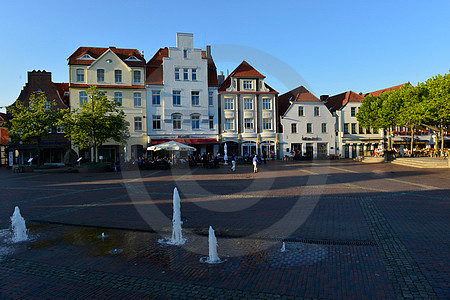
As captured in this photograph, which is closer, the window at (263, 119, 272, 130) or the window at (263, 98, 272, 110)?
the window at (263, 98, 272, 110)

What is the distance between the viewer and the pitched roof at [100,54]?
125 feet

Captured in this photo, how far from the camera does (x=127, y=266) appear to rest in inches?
221

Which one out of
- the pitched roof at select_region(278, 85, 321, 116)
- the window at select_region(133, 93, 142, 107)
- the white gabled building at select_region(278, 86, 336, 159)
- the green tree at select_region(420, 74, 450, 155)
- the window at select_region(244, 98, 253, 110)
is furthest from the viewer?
the pitched roof at select_region(278, 85, 321, 116)

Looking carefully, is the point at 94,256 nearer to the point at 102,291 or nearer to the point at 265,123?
the point at 102,291

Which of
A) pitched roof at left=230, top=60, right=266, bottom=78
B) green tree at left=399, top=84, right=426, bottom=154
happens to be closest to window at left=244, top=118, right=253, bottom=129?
pitched roof at left=230, top=60, right=266, bottom=78

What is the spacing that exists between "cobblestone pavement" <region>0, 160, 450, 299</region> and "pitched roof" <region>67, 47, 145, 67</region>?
3080cm

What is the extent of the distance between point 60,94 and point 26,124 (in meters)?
14.2

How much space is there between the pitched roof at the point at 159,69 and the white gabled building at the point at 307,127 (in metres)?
12.0

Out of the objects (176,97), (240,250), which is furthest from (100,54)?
(240,250)

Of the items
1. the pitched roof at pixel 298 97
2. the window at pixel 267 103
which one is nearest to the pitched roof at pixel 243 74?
the window at pixel 267 103

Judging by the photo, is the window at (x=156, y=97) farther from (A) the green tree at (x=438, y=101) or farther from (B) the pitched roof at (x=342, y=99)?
(A) the green tree at (x=438, y=101)

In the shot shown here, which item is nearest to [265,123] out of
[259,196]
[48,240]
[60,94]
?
[60,94]

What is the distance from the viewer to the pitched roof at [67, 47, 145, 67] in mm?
38156

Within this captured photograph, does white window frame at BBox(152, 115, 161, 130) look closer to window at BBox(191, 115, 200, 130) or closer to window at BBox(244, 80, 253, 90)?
window at BBox(191, 115, 200, 130)
